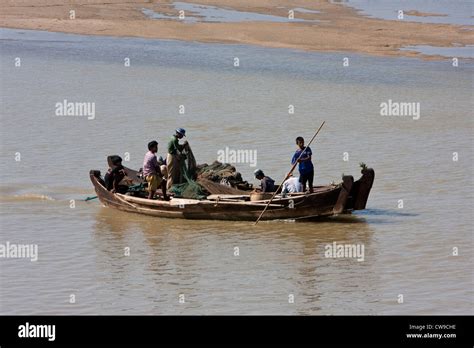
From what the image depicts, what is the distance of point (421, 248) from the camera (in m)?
16.2

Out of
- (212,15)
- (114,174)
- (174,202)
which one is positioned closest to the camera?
(174,202)

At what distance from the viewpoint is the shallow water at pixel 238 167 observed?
14.1m

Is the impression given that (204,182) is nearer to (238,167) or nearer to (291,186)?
(291,186)

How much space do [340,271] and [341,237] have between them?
1730 mm

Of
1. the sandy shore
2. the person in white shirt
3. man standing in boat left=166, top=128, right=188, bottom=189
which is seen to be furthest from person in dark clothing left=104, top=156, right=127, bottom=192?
the sandy shore

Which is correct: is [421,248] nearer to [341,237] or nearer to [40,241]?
[341,237]

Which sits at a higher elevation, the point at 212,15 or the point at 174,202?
the point at 212,15

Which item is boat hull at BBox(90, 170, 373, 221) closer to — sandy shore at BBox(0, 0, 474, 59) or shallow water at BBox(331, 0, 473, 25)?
sandy shore at BBox(0, 0, 474, 59)

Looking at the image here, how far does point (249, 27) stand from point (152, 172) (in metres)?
21.6

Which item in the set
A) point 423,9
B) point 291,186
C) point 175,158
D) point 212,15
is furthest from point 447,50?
point 175,158

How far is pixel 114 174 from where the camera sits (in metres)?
18.0

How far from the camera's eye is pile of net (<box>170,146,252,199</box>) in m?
17.7

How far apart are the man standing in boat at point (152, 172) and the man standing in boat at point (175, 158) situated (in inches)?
8.7
